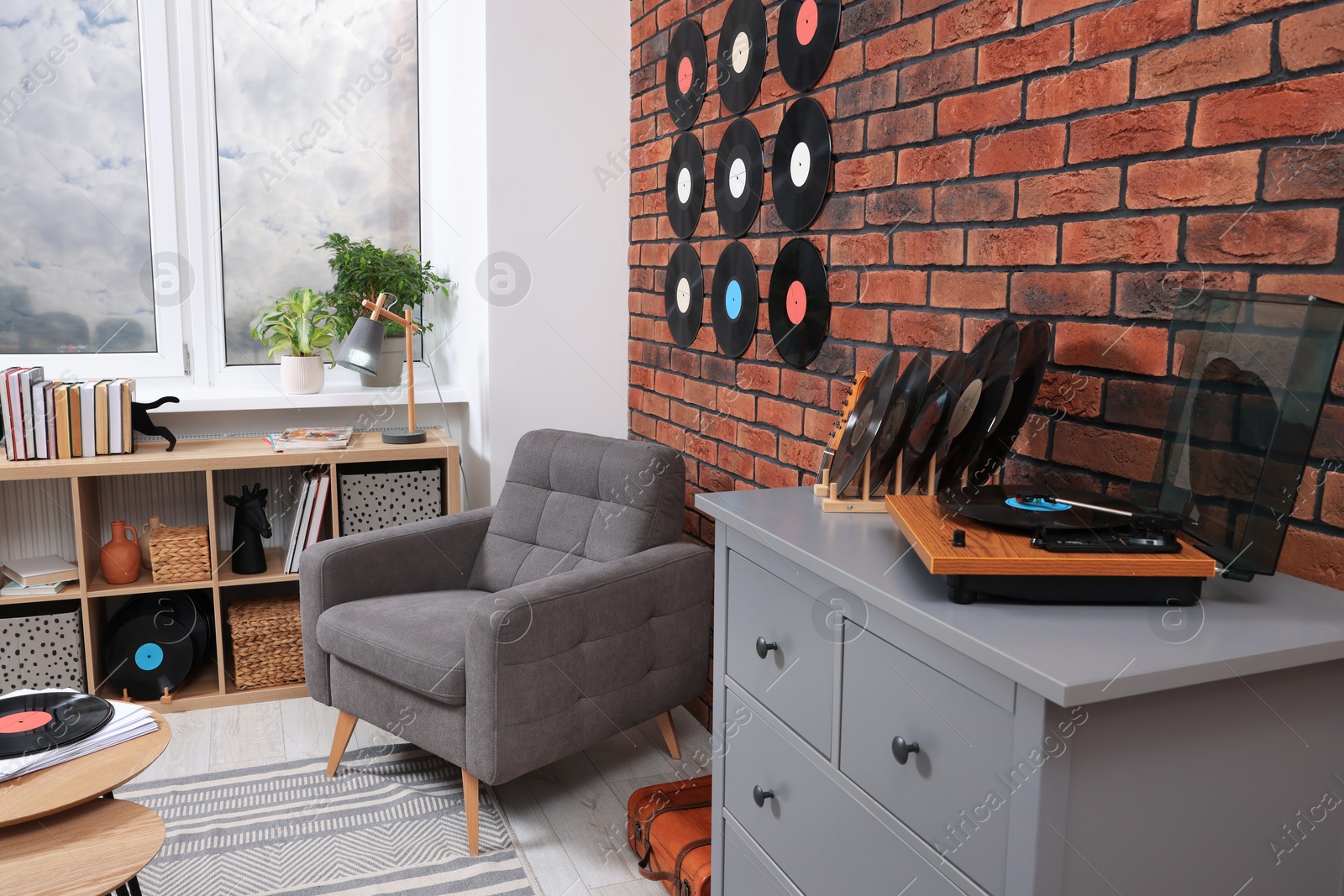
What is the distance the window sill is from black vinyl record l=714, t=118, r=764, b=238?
1.33 meters

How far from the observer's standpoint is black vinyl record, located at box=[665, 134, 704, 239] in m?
2.71

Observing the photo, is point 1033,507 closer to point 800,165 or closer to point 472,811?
point 800,165

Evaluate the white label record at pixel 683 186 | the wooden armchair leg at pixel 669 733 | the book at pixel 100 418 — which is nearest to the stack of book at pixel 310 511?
the book at pixel 100 418

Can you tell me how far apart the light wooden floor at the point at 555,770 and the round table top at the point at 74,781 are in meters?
0.86

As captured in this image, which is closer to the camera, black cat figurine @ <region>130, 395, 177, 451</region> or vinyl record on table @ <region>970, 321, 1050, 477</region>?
vinyl record on table @ <region>970, 321, 1050, 477</region>

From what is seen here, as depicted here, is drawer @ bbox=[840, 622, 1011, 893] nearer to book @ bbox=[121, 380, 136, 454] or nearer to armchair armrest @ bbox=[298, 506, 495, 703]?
armchair armrest @ bbox=[298, 506, 495, 703]

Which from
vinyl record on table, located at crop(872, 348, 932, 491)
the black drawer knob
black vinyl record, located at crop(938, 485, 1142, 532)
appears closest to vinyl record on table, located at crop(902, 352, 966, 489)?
vinyl record on table, located at crop(872, 348, 932, 491)

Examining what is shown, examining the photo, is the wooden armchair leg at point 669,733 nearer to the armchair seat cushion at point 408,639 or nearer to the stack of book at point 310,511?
the armchair seat cushion at point 408,639

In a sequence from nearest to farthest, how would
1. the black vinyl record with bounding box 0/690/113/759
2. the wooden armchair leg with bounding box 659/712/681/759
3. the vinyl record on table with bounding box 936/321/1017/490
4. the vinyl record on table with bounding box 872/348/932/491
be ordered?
the vinyl record on table with bounding box 936/321/1017/490 → the vinyl record on table with bounding box 872/348/932/491 → the black vinyl record with bounding box 0/690/113/759 → the wooden armchair leg with bounding box 659/712/681/759

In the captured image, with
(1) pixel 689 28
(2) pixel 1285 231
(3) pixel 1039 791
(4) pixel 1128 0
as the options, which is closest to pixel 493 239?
(1) pixel 689 28

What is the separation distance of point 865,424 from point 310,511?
212 centimetres

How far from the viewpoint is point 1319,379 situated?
1.00 m

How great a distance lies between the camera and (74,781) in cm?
164

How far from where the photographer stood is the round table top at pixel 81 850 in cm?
143
